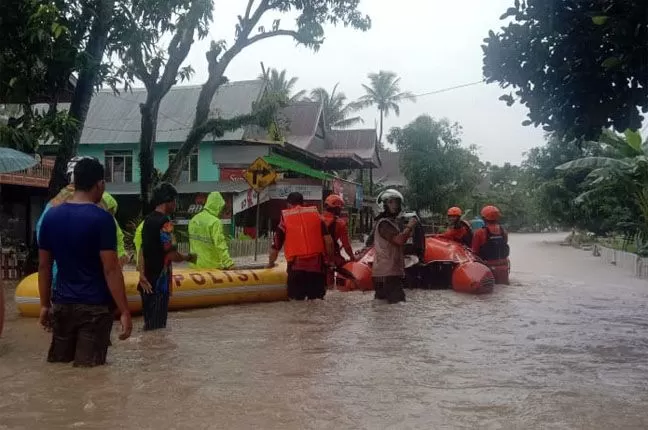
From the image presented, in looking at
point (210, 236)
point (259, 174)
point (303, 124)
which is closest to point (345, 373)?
point (210, 236)

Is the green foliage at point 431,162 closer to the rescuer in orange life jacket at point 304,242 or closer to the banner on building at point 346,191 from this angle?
the banner on building at point 346,191

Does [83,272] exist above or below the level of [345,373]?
above

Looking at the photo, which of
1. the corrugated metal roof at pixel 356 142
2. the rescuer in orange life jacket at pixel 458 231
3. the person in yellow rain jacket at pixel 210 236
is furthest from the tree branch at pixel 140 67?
the corrugated metal roof at pixel 356 142

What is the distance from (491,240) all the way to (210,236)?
5048mm

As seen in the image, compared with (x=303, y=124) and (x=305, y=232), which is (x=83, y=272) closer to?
(x=305, y=232)

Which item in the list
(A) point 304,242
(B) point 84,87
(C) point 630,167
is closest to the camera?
(A) point 304,242

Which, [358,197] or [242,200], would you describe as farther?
[358,197]

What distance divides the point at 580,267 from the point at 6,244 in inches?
584

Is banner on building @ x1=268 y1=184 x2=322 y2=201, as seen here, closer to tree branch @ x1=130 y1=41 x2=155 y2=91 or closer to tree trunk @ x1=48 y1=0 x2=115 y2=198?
tree branch @ x1=130 y1=41 x2=155 y2=91

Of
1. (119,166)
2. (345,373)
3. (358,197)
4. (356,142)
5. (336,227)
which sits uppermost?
(356,142)

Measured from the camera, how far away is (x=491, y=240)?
11383mm

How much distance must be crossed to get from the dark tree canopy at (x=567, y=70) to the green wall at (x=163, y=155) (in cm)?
2028

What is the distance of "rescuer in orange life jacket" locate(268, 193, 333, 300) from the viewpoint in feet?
28.1

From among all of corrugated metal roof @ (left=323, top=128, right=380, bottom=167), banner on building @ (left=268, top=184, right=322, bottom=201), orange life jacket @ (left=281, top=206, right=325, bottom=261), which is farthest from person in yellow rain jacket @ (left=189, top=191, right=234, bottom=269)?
corrugated metal roof @ (left=323, top=128, right=380, bottom=167)
